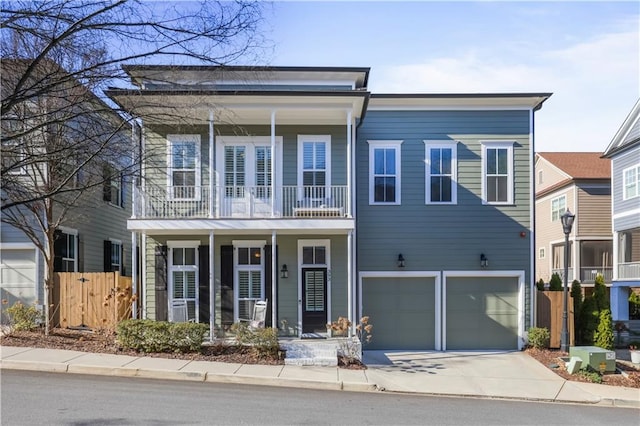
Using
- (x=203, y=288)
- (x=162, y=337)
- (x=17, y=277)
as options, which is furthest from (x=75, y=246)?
(x=162, y=337)


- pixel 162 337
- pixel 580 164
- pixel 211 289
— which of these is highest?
pixel 580 164

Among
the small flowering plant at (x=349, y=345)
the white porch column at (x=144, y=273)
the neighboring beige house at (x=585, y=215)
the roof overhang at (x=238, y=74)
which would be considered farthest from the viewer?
the neighboring beige house at (x=585, y=215)

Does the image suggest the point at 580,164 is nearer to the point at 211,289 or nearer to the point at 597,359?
the point at 597,359

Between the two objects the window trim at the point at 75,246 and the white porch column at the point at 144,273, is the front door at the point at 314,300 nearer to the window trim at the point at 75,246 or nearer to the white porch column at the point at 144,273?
the white porch column at the point at 144,273

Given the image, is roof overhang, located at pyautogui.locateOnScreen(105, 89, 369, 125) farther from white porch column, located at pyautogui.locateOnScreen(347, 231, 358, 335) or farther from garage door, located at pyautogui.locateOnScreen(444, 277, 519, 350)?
garage door, located at pyautogui.locateOnScreen(444, 277, 519, 350)

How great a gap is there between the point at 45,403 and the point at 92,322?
740 centimetres

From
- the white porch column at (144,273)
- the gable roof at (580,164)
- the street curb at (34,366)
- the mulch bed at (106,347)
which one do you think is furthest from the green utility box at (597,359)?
the gable roof at (580,164)

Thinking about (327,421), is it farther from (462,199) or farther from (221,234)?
(462,199)

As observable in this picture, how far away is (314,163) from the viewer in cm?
1595

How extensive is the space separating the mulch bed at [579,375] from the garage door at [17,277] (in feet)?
44.2

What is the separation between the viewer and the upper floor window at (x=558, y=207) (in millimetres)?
31078

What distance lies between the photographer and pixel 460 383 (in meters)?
12.2

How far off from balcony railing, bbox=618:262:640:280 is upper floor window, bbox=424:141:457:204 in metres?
13.7

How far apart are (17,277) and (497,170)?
13.6 m
